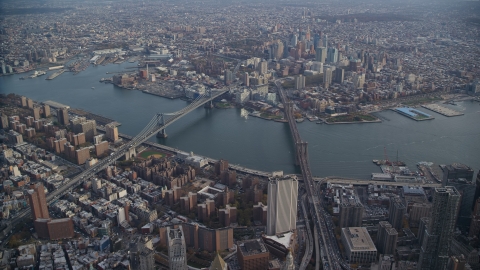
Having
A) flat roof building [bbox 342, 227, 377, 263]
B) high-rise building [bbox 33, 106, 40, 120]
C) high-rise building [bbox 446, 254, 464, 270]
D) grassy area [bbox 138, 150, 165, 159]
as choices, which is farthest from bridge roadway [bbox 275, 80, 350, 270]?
high-rise building [bbox 33, 106, 40, 120]

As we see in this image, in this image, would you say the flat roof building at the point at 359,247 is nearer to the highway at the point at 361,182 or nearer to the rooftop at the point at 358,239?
the rooftop at the point at 358,239

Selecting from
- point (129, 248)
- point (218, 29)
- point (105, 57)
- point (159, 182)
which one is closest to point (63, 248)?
point (129, 248)

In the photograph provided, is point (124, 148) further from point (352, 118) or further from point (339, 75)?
point (339, 75)

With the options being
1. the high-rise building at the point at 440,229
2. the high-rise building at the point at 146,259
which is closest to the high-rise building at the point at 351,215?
the high-rise building at the point at 440,229

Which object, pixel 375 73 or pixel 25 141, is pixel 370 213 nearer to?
pixel 25 141

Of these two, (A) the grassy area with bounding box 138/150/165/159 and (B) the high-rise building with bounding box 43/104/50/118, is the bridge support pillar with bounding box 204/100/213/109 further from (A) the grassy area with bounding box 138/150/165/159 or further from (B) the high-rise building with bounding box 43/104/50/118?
(B) the high-rise building with bounding box 43/104/50/118
